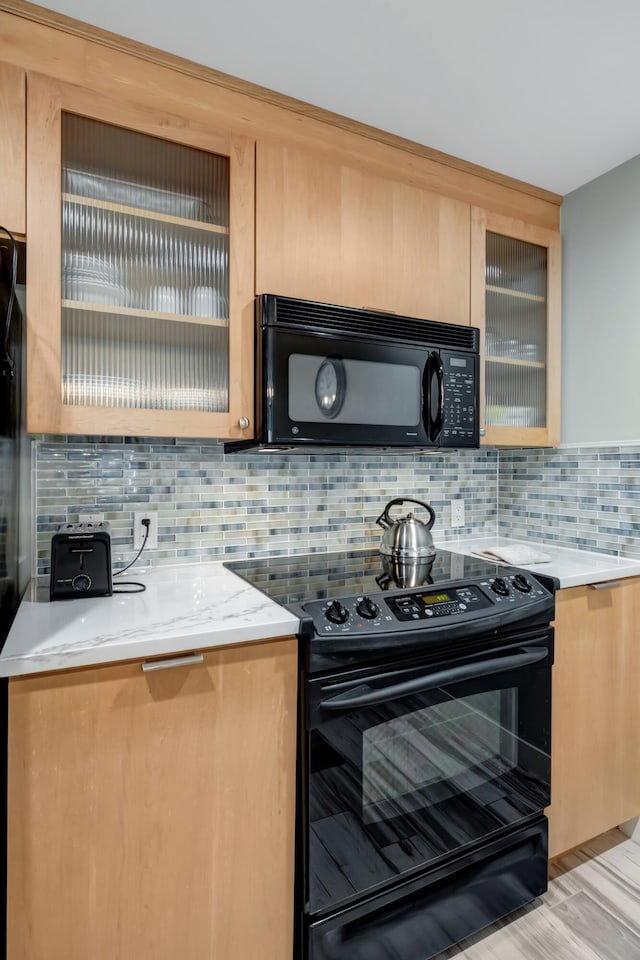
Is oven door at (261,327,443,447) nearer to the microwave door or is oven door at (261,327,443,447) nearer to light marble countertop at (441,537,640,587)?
the microwave door

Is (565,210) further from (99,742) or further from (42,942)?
(42,942)

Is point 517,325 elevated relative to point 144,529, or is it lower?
elevated

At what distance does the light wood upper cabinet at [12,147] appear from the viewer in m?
1.23

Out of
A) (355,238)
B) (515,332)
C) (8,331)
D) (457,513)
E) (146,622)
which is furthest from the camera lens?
(457,513)

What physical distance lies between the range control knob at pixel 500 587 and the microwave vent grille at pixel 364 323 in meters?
0.79

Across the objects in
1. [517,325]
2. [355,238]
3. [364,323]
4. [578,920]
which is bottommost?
[578,920]

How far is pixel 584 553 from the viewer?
2.06 metres

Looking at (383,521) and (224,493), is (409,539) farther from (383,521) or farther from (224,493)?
(224,493)

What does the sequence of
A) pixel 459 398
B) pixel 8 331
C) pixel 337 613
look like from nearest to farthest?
1. pixel 8 331
2. pixel 337 613
3. pixel 459 398

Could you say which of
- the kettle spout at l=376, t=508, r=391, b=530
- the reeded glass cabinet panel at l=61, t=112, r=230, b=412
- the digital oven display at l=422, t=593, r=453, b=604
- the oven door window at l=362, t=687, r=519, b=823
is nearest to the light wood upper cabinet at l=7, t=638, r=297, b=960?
the oven door window at l=362, t=687, r=519, b=823

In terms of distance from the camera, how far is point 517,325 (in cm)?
209

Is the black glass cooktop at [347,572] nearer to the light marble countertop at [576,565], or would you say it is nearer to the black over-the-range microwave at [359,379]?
the light marble countertop at [576,565]

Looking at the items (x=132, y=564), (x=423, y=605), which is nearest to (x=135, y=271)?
(x=132, y=564)

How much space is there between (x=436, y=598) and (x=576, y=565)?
69cm
